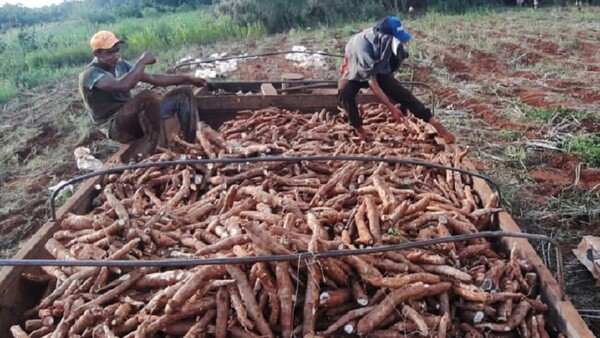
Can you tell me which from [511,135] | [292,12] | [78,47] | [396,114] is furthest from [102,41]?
[292,12]

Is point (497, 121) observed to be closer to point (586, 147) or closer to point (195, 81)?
point (586, 147)

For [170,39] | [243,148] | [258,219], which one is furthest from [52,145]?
[170,39]

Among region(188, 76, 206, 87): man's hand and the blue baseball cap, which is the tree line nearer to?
region(188, 76, 206, 87): man's hand

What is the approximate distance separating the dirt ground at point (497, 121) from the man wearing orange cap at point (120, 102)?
61.9 inches

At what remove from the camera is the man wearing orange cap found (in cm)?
498

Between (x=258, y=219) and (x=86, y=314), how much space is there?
43.5 inches

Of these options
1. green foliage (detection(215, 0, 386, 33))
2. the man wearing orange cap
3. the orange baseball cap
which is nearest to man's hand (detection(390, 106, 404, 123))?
the man wearing orange cap

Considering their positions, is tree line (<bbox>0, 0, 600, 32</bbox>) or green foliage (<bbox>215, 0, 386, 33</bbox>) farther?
tree line (<bbox>0, 0, 600, 32</bbox>)

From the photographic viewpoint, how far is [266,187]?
13.0ft

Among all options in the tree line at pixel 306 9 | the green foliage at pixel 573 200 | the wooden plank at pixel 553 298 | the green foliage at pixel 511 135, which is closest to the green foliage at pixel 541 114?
the green foliage at pixel 511 135

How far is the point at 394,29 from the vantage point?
203 inches

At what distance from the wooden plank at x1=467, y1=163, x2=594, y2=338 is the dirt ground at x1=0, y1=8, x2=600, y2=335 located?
0.99 m

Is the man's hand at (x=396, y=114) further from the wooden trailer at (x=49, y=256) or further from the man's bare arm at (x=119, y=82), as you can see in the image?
the man's bare arm at (x=119, y=82)

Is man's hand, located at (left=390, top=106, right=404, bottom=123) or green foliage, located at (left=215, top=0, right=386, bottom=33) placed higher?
green foliage, located at (left=215, top=0, right=386, bottom=33)
